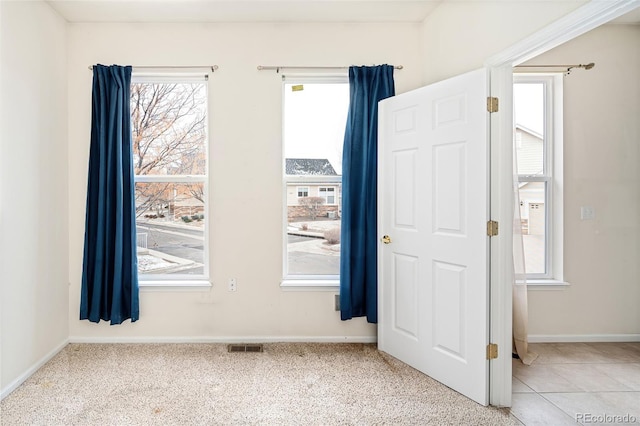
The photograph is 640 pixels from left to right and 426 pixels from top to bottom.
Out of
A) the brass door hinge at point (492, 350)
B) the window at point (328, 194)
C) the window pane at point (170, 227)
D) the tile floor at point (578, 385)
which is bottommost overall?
the tile floor at point (578, 385)

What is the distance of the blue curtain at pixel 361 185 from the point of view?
2914 mm

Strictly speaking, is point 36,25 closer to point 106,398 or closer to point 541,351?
point 106,398

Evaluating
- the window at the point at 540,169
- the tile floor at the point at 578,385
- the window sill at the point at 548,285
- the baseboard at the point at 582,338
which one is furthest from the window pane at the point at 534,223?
the tile floor at the point at 578,385

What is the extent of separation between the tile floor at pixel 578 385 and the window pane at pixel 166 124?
9.96ft

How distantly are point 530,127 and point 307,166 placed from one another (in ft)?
6.82

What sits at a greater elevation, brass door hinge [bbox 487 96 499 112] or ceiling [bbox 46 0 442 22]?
ceiling [bbox 46 0 442 22]

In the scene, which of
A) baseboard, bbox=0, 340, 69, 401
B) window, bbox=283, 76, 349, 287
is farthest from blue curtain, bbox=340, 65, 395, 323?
baseboard, bbox=0, 340, 69, 401

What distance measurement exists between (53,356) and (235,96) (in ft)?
8.40

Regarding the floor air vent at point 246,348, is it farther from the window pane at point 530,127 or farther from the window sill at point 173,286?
the window pane at point 530,127

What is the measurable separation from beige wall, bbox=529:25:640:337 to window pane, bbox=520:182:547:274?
178mm

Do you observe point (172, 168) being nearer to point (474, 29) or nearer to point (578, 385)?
point (474, 29)

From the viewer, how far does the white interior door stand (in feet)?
7.14

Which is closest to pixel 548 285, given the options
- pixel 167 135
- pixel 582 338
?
pixel 582 338

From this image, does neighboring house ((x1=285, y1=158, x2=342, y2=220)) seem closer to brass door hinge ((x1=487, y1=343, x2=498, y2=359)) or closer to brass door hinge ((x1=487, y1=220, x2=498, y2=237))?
brass door hinge ((x1=487, y1=220, x2=498, y2=237))
